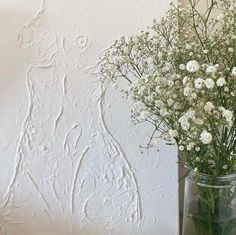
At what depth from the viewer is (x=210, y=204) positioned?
2.79 feet

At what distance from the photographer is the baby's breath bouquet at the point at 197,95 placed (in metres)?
0.73

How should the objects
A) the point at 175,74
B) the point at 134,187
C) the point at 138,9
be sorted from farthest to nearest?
the point at 134,187 < the point at 138,9 < the point at 175,74

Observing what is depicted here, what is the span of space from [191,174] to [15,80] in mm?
468

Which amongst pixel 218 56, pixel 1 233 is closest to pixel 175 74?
pixel 218 56

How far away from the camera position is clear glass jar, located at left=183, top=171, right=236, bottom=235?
84 centimetres

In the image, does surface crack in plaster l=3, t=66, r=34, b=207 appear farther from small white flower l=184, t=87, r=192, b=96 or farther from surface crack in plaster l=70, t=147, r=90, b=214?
small white flower l=184, t=87, r=192, b=96

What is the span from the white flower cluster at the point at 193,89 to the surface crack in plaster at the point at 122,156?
0.18 m

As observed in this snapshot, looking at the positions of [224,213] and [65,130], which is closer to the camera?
[224,213]

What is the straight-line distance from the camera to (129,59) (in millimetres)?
855

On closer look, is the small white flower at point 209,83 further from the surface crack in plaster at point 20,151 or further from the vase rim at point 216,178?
the surface crack in plaster at point 20,151

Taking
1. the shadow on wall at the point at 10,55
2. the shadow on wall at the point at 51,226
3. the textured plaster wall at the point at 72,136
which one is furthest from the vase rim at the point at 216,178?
the shadow on wall at the point at 10,55

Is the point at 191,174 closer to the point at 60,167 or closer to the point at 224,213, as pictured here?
the point at 224,213

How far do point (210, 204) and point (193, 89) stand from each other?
0.83 feet

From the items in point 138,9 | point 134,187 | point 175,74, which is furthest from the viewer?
point 134,187
